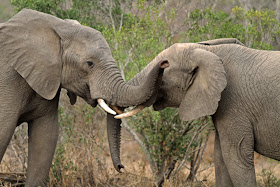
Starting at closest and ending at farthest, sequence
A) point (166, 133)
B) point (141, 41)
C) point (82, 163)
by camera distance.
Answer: point (82, 163) → point (166, 133) → point (141, 41)

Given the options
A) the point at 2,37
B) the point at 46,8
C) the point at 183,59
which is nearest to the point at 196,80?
the point at 183,59

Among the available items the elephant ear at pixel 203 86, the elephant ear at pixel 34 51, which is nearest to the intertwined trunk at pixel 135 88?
the elephant ear at pixel 203 86

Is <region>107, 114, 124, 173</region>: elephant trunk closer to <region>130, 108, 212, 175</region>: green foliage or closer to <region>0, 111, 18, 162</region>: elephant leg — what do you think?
<region>0, 111, 18, 162</region>: elephant leg

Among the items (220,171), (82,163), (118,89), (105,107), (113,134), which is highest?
(118,89)

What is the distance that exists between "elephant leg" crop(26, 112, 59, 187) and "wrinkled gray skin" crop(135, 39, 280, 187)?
146cm

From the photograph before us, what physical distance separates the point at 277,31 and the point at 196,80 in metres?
2.22

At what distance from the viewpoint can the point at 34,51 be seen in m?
5.51

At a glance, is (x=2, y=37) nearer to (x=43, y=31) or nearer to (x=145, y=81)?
(x=43, y=31)

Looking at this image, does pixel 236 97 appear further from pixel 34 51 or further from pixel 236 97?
pixel 34 51

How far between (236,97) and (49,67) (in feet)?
6.51

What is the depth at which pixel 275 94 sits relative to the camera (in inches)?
203

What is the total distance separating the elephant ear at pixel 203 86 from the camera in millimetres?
5160

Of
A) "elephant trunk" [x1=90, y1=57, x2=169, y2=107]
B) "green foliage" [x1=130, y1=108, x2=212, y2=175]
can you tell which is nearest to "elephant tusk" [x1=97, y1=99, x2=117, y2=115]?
"elephant trunk" [x1=90, y1=57, x2=169, y2=107]

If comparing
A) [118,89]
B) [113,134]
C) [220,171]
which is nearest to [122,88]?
[118,89]
